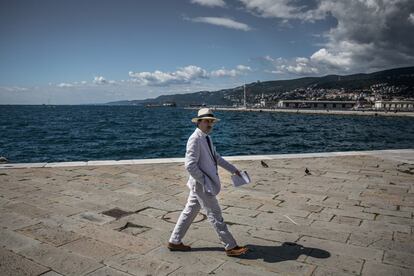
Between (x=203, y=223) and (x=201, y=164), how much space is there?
1.59 m

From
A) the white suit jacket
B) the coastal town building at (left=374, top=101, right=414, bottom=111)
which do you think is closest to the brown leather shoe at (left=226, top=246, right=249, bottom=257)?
the white suit jacket

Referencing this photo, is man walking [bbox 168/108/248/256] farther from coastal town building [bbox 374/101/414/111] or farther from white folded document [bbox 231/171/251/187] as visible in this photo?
coastal town building [bbox 374/101/414/111]

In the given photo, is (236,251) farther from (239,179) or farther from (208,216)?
(239,179)

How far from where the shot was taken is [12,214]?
16.4ft

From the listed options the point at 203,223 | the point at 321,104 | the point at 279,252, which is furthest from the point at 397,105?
the point at 279,252

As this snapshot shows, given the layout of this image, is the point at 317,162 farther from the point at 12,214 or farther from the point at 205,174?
the point at 12,214

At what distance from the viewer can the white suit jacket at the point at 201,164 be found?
3.44 meters

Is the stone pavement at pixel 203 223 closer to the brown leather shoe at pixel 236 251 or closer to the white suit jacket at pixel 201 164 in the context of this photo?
the brown leather shoe at pixel 236 251

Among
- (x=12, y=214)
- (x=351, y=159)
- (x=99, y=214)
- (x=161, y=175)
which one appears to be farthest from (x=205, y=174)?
(x=351, y=159)

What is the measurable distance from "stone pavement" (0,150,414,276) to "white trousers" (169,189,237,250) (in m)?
0.22

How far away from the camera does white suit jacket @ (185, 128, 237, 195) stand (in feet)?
11.3

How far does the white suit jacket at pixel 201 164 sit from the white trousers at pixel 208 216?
0.32 feet

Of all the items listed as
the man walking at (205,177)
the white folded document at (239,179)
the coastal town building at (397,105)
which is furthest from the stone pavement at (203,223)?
the coastal town building at (397,105)

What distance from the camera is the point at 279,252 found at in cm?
381
